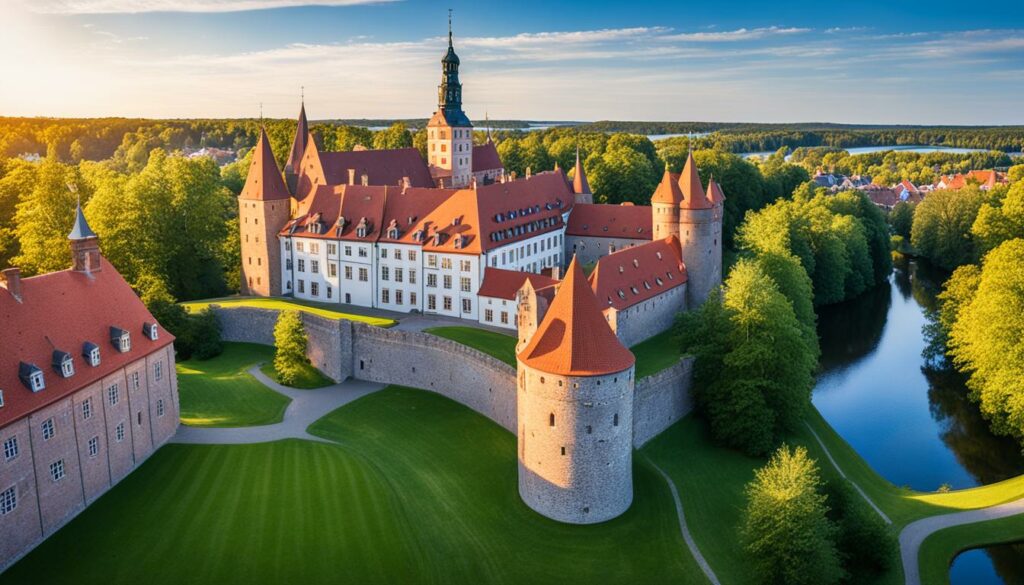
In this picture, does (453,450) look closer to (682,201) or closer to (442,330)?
(442,330)

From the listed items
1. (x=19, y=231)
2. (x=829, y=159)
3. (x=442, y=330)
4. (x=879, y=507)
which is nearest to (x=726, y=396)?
(x=879, y=507)

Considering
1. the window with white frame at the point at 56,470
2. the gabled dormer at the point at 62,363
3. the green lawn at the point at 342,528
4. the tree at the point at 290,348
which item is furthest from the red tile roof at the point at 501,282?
the window with white frame at the point at 56,470

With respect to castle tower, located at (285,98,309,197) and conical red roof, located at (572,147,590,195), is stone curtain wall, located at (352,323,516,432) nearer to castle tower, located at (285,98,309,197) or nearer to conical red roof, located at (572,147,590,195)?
castle tower, located at (285,98,309,197)

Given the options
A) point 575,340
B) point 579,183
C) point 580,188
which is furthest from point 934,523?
point 579,183

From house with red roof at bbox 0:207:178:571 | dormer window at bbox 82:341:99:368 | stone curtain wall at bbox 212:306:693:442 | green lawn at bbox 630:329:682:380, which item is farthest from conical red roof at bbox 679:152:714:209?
dormer window at bbox 82:341:99:368

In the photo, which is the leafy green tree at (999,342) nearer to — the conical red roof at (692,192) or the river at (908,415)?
the river at (908,415)

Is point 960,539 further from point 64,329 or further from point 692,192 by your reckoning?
point 64,329
